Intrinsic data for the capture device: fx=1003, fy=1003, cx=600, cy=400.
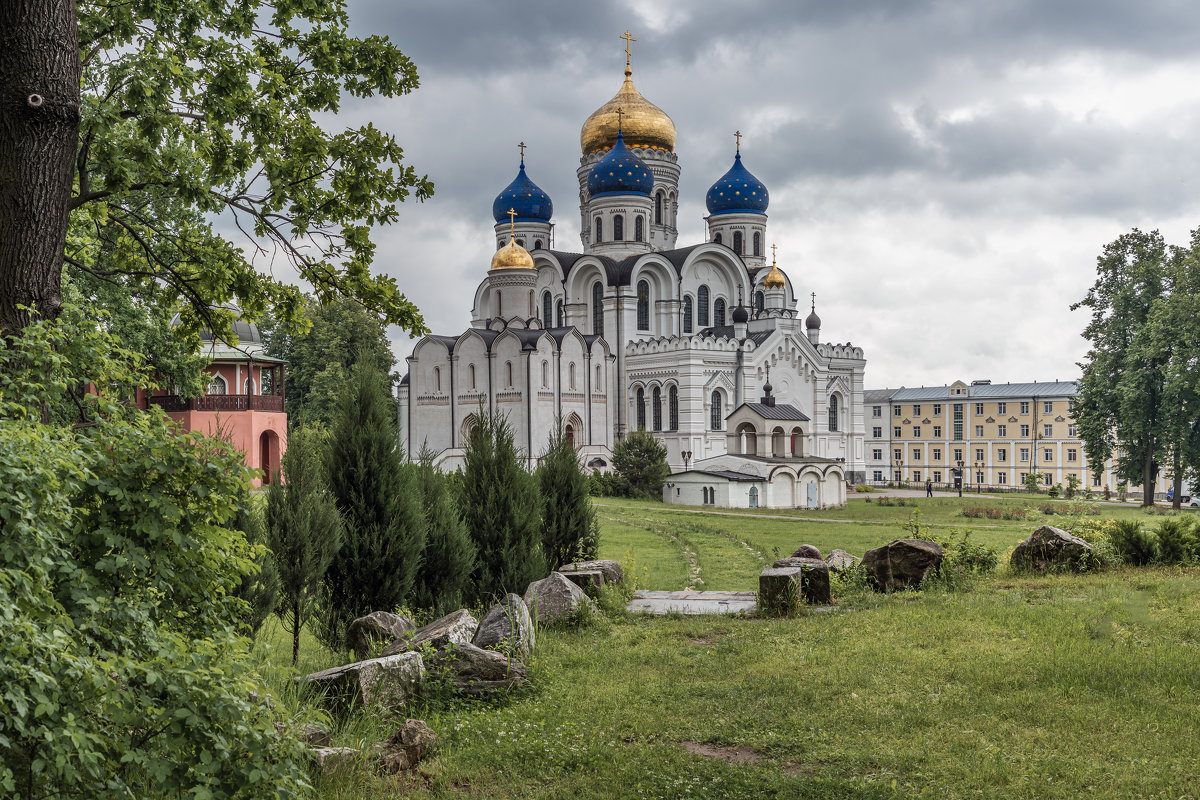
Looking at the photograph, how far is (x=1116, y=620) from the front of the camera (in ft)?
26.7

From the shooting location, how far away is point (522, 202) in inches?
1799

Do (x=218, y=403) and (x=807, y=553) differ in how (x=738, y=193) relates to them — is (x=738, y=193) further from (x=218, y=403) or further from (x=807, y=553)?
(x=807, y=553)

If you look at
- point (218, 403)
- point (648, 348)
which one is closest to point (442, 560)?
point (218, 403)

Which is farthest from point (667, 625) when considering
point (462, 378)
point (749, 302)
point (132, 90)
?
point (749, 302)

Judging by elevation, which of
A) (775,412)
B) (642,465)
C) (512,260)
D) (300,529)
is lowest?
(642,465)

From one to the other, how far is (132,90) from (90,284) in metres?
11.9

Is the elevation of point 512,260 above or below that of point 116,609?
above

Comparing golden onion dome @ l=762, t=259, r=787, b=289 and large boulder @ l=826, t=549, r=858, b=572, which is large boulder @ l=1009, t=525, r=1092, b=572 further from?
golden onion dome @ l=762, t=259, r=787, b=289

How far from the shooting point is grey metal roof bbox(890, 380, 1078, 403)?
56.6 m

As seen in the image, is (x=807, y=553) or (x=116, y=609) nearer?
(x=116, y=609)

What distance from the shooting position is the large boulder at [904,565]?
1008cm

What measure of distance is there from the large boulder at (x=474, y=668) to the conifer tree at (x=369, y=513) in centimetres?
226

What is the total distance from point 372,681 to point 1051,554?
8156 millimetres

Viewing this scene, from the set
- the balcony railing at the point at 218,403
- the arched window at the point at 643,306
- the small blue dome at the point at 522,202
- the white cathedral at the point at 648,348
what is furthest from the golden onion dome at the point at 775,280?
the balcony railing at the point at 218,403
